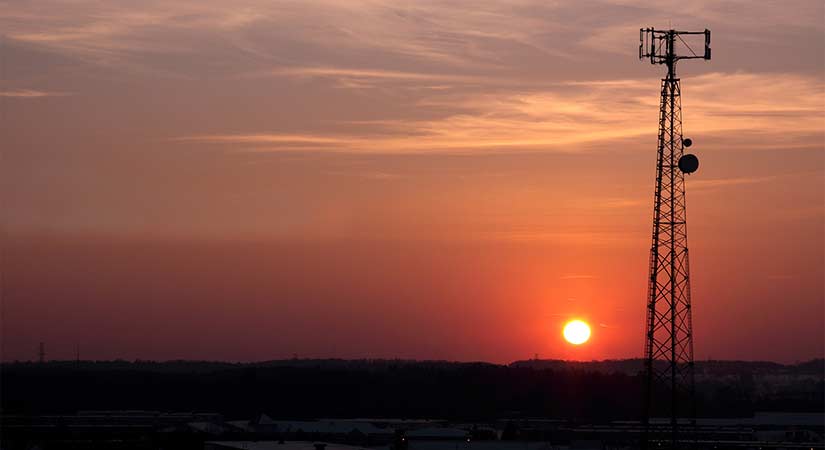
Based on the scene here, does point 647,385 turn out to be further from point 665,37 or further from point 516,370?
point 516,370

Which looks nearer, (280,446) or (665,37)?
(665,37)

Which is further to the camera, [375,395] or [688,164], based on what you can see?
[375,395]

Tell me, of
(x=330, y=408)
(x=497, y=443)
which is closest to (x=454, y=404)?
(x=330, y=408)

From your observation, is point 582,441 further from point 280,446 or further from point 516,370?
point 516,370

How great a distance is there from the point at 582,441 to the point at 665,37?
123 feet

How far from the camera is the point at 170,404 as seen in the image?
509ft

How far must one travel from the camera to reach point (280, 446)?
76.4m

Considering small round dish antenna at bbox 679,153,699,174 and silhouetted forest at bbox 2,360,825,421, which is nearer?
small round dish antenna at bbox 679,153,699,174

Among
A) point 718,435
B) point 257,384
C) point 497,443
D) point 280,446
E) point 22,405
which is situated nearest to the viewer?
point 280,446

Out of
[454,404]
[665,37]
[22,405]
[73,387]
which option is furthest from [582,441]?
[73,387]

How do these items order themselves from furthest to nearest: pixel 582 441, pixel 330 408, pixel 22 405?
1. pixel 330 408
2. pixel 22 405
3. pixel 582 441

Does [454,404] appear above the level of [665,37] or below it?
below

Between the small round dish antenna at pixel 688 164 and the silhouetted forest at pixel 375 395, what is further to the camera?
the silhouetted forest at pixel 375 395

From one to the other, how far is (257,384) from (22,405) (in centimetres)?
3009
